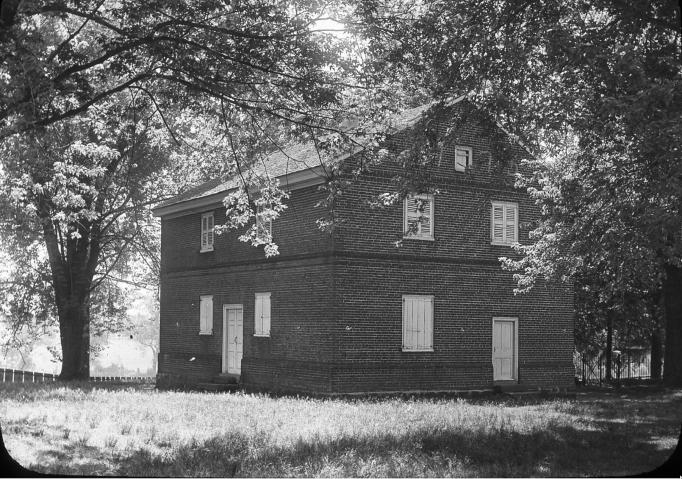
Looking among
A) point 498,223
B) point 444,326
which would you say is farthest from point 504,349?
point 498,223

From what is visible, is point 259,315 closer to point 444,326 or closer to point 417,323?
point 417,323

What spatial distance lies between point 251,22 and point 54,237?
23.4m

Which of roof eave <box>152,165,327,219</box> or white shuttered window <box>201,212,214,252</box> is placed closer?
roof eave <box>152,165,327,219</box>

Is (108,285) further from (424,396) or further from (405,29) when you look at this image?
(405,29)

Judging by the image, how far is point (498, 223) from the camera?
1208 inches

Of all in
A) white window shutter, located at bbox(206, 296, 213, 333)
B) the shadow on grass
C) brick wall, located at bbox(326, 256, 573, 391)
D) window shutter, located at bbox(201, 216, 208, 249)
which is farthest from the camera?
window shutter, located at bbox(201, 216, 208, 249)

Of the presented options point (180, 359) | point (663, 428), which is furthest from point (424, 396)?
point (180, 359)

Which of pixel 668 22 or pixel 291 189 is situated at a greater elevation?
pixel 668 22

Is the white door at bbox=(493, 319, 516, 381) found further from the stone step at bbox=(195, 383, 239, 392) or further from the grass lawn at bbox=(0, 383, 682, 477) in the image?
the stone step at bbox=(195, 383, 239, 392)

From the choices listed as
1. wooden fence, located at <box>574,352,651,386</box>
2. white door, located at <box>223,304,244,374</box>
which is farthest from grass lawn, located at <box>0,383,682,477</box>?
wooden fence, located at <box>574,352,651,386</box>

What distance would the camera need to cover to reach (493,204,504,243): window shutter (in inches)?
1201

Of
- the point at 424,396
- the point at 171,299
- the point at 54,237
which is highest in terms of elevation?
the point at 54,237

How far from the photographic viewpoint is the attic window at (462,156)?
98.4 ft

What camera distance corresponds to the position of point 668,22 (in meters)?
17.3
